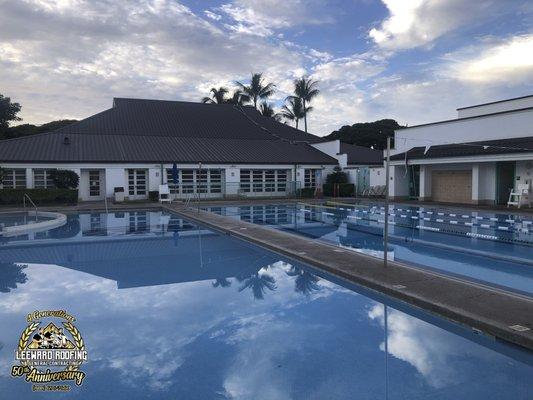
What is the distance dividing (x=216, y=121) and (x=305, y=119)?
18044 mm

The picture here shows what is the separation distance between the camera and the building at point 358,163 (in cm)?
3038

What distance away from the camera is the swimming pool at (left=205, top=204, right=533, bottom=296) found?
29.7ft

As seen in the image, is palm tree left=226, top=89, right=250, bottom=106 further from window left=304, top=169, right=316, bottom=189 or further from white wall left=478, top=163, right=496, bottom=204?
white wall left=478, top=163, right=496, bottom=204

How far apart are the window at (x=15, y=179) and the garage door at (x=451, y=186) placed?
2574 centimetres

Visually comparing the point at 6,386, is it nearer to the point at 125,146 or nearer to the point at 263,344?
the point at 263,344

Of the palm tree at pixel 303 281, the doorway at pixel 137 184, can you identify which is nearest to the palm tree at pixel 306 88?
the doorway at pixel 137 184

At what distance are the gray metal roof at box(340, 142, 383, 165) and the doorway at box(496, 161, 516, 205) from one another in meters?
13.2

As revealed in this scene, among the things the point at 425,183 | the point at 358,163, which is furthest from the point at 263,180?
the point at 425,183

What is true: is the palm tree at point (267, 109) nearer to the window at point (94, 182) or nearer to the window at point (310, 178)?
the window at point (310, 178)

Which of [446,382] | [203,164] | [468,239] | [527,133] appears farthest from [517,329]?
[203,164]

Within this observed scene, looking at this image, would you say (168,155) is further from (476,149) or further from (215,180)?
(476,149)

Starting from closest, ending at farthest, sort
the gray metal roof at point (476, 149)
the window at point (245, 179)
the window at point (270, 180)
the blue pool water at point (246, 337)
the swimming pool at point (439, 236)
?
the blue pool water at point (246, 337), the swimming pool at point (439, 236), the gray metal roof at point (476, 149), the window at point (245, 179), the window at point (270, 180)

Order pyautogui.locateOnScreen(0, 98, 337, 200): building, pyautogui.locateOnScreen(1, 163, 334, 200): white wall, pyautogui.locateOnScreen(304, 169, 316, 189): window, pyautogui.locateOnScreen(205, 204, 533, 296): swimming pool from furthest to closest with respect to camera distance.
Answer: pyautogui.locateOnScreen(304, 169, 316, 189): window
pyautogui.locateOnScreen(0, 98, 337, 200): building
pyautogui.locateOnScreen(1, 163, 334, 200): white wall
pyautogui.locateOnScreen(205, 204, 533, 296): swimming pool

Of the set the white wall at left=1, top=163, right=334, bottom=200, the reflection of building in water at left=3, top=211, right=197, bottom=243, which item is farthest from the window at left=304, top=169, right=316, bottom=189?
the reflection of building in water at left=3, top=211, right=197, bottom=243
